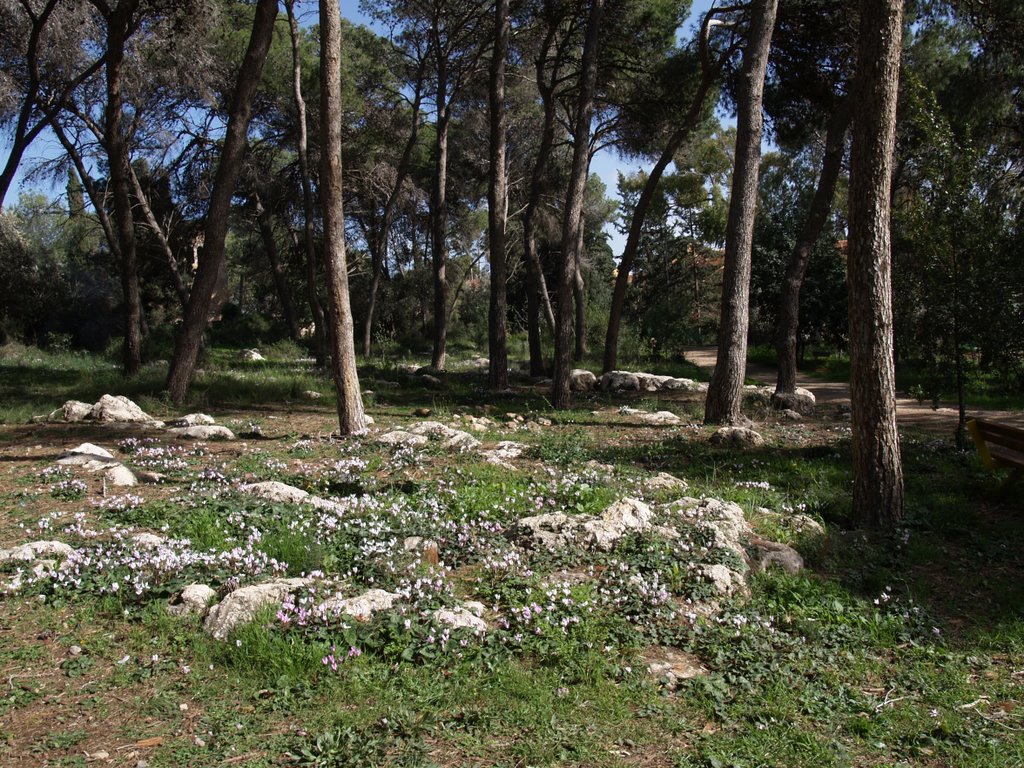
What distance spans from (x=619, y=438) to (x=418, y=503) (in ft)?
14.4

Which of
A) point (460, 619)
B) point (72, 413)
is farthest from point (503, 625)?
point (72, 413)

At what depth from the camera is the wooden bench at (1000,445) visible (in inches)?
259

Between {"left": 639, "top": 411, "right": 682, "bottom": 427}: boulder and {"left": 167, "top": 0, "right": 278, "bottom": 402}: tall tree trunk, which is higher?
{"left": 167, "top": 0, "right": 278, "bottom": 402}: tall tree trunk

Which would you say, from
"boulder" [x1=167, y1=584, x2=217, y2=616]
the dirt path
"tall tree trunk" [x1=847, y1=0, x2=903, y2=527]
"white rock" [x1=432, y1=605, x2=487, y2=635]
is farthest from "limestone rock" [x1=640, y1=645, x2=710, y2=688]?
the dirt path

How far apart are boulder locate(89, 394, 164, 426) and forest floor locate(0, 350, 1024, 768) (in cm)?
255

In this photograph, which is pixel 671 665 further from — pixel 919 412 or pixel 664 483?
pixel 919 412

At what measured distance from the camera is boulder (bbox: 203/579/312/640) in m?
3.84

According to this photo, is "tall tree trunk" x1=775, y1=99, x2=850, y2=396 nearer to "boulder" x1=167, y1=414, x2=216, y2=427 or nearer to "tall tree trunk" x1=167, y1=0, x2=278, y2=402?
"tall tree trunk" x1=167, y1=0, x2=278, y2=402

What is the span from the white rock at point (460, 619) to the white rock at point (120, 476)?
12.8ft

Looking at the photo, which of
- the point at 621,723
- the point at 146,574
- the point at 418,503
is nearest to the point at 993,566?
the point at 621,723

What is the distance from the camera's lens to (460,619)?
3.92 metres

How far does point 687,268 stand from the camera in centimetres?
3175

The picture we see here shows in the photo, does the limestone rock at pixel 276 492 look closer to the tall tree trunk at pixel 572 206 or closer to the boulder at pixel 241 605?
the boulder at pixel 241 605

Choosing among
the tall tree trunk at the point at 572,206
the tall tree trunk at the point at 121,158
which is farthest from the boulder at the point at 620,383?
the tall tree trunk at the point at 121,158
